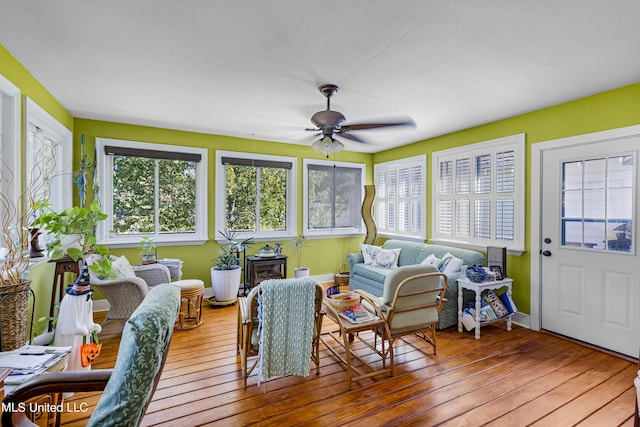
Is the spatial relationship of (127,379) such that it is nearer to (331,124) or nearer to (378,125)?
(331,124)

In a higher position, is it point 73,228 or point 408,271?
point 73,228

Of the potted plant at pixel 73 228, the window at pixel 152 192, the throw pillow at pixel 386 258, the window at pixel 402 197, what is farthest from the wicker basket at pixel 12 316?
the window at pixel 402 197

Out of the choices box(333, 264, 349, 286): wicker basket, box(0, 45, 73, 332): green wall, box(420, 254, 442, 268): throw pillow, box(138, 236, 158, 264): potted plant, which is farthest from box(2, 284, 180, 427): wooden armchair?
box(333, 264, 349, 286): wicker basket

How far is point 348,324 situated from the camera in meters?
2.51

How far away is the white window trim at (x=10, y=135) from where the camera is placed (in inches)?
93.0

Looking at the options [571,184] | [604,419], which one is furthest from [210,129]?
[604,419]

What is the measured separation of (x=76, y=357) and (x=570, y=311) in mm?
4577

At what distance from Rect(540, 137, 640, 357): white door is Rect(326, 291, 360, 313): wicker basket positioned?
2.46m

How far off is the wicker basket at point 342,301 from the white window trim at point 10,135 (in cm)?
272

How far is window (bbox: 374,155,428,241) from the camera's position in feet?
17.4

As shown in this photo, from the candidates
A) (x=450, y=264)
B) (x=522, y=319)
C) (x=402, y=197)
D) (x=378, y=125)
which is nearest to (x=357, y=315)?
(x=378, y=125)

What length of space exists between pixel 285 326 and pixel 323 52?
209cm

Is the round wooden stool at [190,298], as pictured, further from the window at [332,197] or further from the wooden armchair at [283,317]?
the window at [332,197]

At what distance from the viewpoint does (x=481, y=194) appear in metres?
4.26
